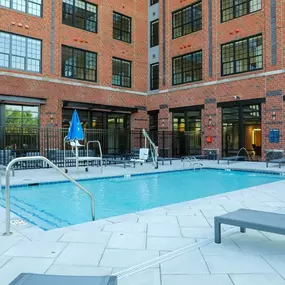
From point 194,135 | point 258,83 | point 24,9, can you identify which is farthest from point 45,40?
point 258,83

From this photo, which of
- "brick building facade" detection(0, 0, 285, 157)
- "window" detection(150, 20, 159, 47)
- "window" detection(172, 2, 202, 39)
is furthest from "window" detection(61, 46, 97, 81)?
"window" detection(172, 2, 202, 39)

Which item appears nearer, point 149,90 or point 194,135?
point 194,135

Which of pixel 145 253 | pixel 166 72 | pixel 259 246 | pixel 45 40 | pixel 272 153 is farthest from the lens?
pixel 166 72

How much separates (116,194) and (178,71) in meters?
13.2

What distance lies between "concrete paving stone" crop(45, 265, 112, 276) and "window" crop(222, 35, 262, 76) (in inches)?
591

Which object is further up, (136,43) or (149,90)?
(136,43)

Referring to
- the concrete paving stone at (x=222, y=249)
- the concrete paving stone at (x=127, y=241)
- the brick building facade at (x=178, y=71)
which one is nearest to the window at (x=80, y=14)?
the brick building facade at (x=178, y=71)

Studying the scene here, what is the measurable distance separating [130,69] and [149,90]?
1.97 m

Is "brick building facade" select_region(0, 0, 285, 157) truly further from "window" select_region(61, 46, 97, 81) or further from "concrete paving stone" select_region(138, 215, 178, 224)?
"concrete paving stone" select_region(138, 215, 178, 224)

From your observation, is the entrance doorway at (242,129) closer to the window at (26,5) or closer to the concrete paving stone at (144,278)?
the window at (26,5)

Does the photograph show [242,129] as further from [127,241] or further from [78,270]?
[78,270]

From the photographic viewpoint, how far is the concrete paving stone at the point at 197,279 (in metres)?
2.59

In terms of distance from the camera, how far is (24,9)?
15586 millimetres

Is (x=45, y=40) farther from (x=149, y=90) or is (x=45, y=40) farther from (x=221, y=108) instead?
(x=221, y=108)
